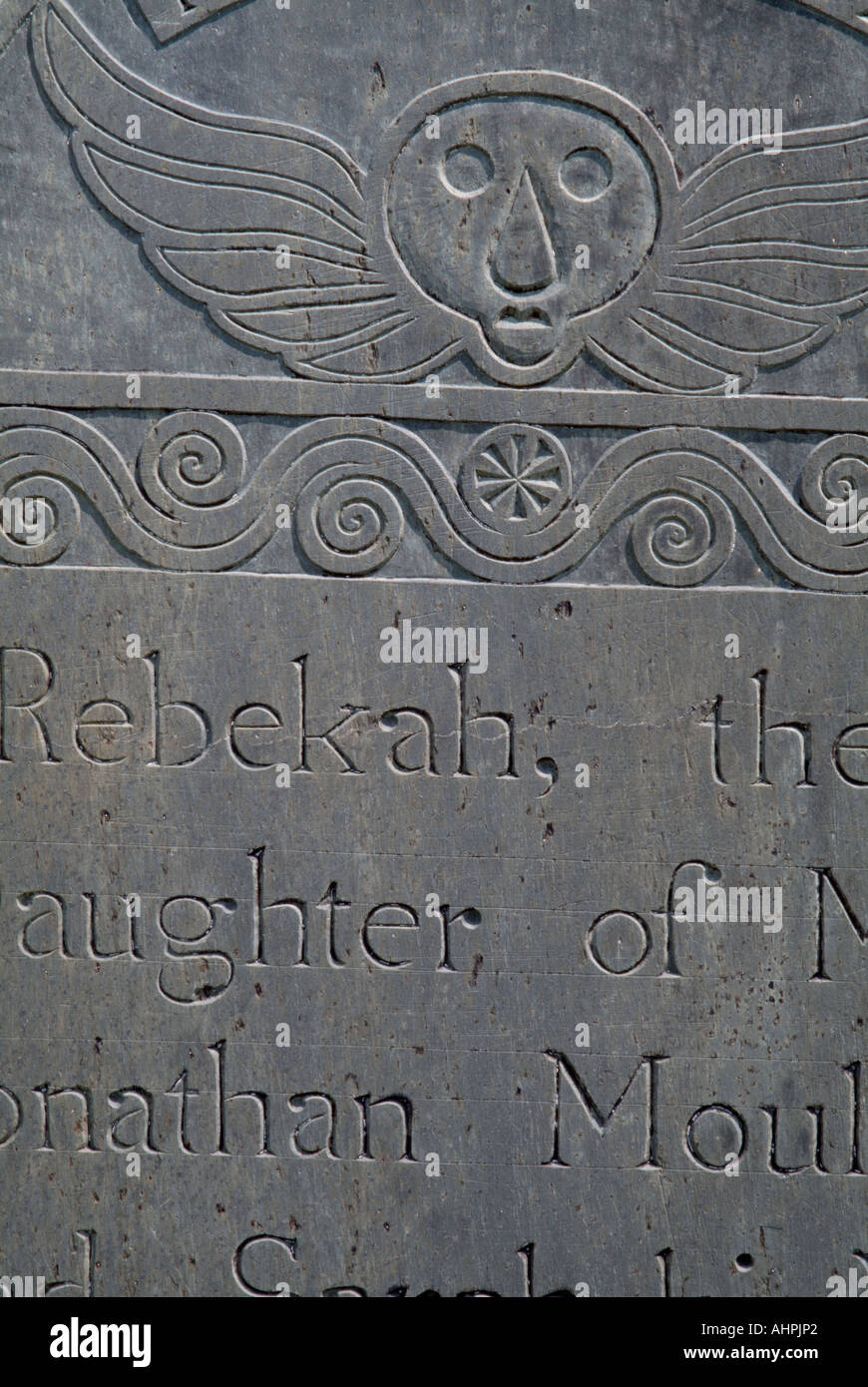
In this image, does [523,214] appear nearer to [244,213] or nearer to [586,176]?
[586,176]

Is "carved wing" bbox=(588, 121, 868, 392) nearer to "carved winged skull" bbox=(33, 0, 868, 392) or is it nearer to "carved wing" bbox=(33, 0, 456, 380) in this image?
"carved winged skull" bbox=(33, 0, 868, 392)

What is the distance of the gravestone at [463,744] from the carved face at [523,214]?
11 mm

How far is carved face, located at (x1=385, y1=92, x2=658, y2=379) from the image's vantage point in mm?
3379

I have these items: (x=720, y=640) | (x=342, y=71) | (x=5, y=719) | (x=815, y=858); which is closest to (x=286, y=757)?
(x=5, y=719)

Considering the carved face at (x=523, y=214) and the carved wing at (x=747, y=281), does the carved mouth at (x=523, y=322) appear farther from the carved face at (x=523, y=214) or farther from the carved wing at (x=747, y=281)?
the carved wing at (x=747, y=281)

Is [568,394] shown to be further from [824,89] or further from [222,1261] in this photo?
[222,1261]

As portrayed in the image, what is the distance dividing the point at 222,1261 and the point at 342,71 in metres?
3.04

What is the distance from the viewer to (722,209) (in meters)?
3.41

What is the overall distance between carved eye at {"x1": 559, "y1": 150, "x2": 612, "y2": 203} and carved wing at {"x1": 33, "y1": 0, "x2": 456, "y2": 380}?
0.49 meters

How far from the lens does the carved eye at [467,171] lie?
339 cm

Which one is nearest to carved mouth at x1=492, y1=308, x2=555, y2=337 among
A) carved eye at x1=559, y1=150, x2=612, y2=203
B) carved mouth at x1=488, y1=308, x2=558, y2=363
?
carved mouth at x1=488, y1=308, x2=558, y2=363

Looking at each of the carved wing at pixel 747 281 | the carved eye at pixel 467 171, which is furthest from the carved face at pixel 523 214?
the carved wing at pixel 747 281

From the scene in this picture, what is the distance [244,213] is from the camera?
11.1ft

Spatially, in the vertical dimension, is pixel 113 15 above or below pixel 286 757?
above
